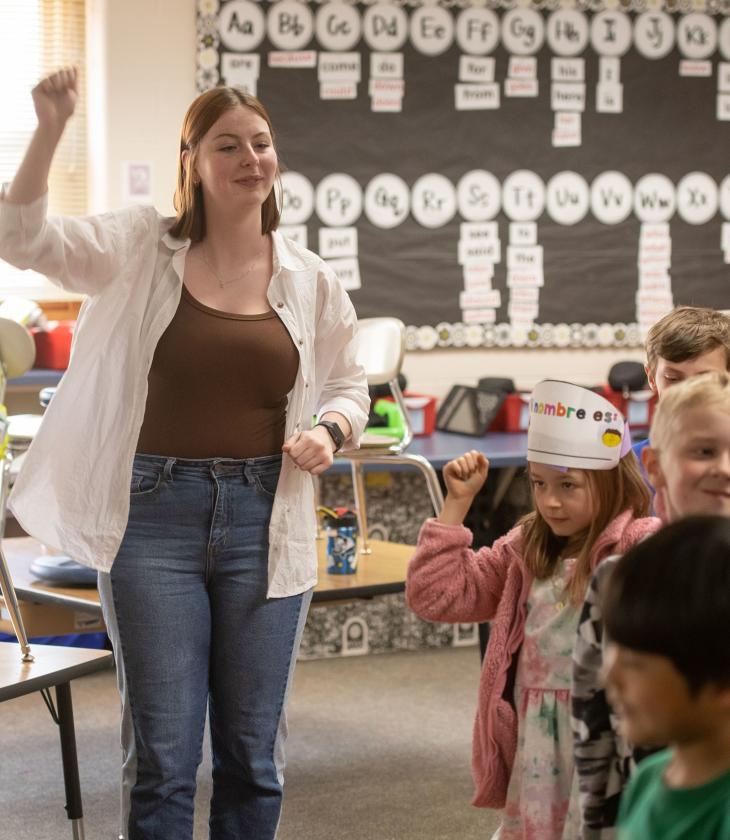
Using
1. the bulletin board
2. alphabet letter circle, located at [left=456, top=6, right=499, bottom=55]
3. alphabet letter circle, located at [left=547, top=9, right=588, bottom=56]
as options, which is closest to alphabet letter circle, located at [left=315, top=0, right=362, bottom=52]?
the bulletin board

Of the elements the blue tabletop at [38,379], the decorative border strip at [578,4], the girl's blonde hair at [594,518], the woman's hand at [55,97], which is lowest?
the girl's blonde hair at [594,518]

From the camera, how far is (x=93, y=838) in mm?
3059

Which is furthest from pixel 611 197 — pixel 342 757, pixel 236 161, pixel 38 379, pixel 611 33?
pixel 236 161

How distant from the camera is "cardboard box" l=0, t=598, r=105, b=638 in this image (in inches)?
141

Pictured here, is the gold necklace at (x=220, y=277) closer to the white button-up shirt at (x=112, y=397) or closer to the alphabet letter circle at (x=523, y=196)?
the white button-up shirt at (x=112, y=397)

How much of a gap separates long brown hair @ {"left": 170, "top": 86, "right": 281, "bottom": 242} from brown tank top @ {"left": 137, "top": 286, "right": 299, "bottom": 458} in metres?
0.13

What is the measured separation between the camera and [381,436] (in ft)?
12.8

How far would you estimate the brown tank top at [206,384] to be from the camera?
2.03 metres

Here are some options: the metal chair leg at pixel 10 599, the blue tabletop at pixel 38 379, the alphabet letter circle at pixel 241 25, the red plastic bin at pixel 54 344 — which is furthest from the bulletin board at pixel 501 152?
the metal chair leg at pixel 10 599

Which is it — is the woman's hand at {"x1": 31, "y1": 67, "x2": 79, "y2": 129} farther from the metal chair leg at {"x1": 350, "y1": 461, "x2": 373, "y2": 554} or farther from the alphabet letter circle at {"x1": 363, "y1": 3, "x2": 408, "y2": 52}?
the alphabet letter circle at {"x1": 363, "y1": 3, "x2": 408, "y2": 52}

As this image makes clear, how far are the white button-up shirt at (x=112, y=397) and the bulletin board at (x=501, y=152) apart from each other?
2675mm

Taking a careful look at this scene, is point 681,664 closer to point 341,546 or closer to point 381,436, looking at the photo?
point 341,546

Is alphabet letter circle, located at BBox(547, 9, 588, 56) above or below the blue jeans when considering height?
above

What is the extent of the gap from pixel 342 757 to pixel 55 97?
2.28m
